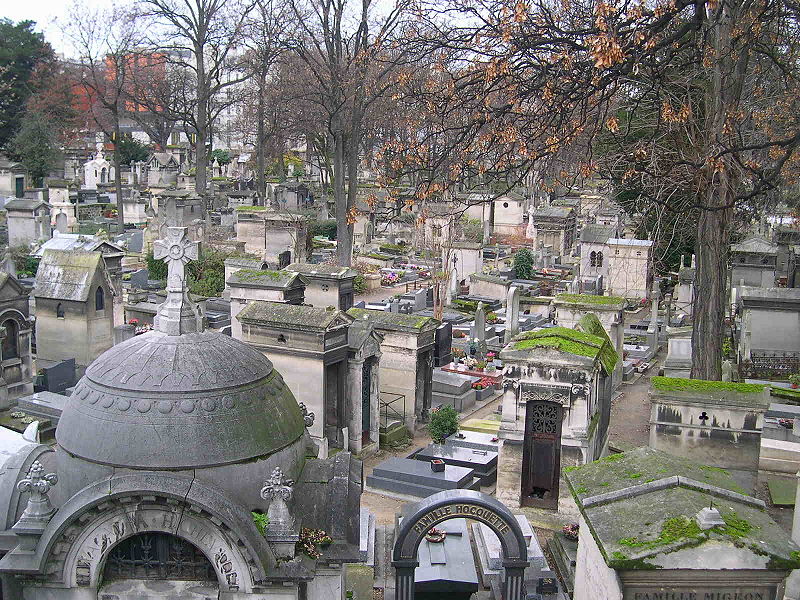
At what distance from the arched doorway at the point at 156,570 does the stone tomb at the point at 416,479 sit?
23.4 ft

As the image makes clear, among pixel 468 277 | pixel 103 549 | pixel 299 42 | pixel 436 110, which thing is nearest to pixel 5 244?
pixel 299 42

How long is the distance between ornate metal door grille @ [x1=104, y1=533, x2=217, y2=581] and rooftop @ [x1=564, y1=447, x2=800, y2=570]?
11.1ft

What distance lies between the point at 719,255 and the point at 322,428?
7.60 meters

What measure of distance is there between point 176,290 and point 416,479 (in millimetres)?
7248

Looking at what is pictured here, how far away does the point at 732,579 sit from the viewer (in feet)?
22.7

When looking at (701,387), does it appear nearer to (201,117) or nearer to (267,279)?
(267,279)

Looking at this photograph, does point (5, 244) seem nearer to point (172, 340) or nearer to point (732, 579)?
point (172, 340)

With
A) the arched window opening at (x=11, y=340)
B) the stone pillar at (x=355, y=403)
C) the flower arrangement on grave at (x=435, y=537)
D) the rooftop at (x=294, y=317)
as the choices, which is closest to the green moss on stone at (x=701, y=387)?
the flower arrangement on grave at (x=435, y=537)

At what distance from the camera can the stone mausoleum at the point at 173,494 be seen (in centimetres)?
669

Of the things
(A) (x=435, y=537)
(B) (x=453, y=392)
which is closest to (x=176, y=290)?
(A) (x=435, y=537)

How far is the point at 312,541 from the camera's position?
723 cm

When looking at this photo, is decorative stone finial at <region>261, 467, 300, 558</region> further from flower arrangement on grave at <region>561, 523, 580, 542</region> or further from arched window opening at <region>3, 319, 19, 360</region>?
arched window opening at <region>3, 319, 19, 360</region>

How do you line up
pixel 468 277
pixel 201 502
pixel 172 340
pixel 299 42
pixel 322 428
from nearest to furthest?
pixel 201 502 < pixel 172 340 < pixel 322 428 < pixel 299 42 < pixel 468 277

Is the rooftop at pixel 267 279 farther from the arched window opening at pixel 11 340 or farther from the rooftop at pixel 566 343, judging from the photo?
the rooftop at pixel 566 343
